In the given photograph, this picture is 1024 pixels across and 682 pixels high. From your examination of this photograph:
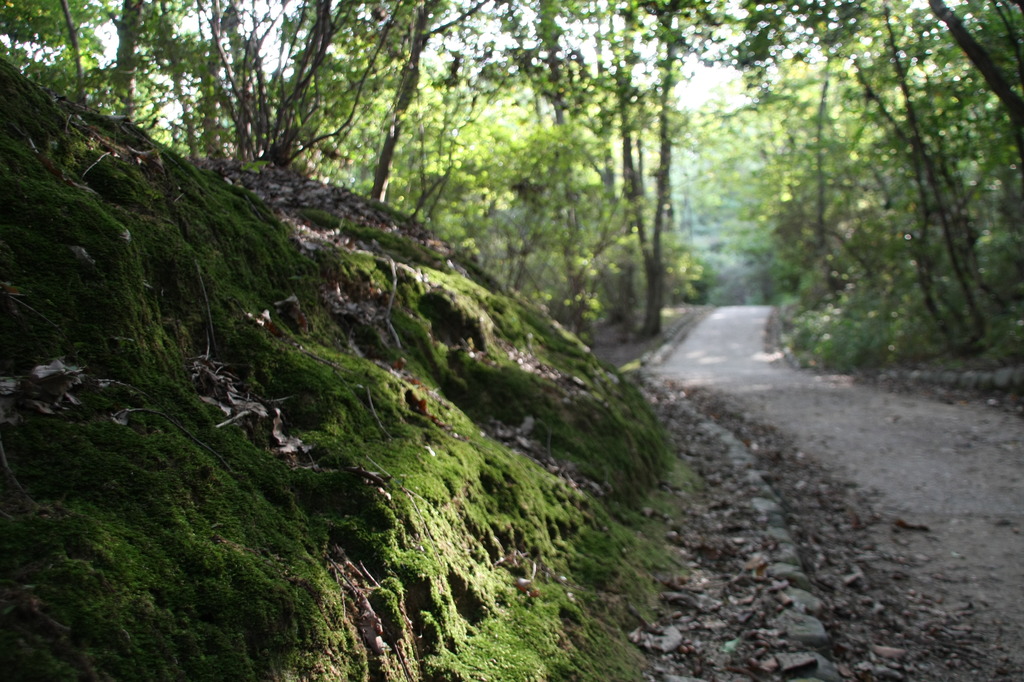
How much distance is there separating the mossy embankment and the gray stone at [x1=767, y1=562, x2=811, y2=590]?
0.76 m

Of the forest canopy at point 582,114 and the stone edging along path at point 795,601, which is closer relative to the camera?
the stone edging along path at point 795,601

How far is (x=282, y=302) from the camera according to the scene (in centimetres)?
353

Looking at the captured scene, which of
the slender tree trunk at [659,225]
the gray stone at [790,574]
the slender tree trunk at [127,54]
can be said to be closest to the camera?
the gray stone at [790,574]

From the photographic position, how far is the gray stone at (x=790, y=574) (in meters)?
4.27

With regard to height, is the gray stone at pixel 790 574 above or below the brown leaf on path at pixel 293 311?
below

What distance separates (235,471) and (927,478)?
716 cm

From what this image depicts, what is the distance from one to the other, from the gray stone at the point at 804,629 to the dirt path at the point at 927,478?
26.8 inches

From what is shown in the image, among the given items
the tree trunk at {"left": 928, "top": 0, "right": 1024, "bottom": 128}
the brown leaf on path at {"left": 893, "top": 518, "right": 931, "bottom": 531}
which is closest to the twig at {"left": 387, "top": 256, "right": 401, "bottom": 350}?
the brown leaf on path at {"left": 893, "top": 518, "right": 931, "bottom": 531}

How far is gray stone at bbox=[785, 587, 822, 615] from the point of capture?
394 cm

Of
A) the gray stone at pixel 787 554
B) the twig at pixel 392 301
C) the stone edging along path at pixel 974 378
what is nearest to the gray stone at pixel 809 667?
the gray stone at pixel 787 554

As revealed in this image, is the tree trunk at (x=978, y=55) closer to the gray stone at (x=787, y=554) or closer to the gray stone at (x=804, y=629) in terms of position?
the gray stone at (x=787, y=554)

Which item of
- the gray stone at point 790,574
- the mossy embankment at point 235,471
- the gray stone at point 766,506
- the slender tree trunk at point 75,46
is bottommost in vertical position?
the gray stone at point 790,574

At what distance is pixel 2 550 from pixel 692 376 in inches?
590

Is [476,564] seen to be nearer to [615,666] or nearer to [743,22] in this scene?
[615,666]
